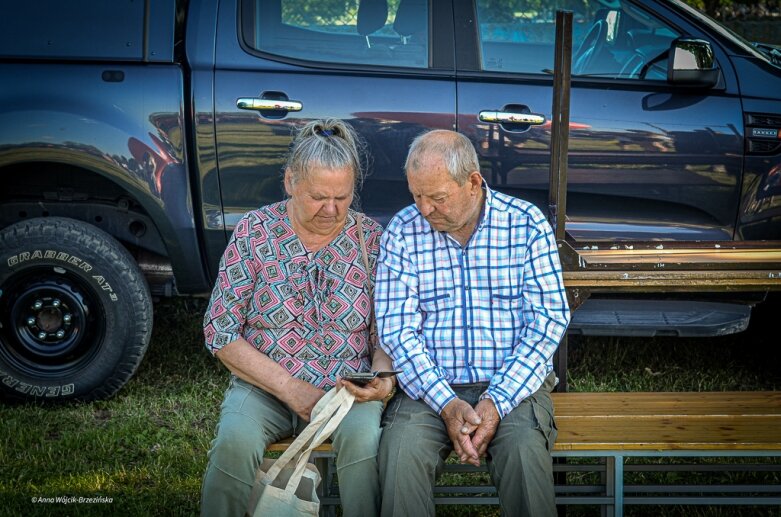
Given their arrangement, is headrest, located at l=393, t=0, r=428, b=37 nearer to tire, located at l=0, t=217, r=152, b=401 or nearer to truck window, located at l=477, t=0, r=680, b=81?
truck window, located at l=477, t=0, r=680, b=81

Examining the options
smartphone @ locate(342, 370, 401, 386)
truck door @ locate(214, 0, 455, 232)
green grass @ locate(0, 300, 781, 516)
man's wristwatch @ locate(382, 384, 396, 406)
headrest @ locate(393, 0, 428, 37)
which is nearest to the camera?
smartphone @ locate(342, 370, 401, 386)

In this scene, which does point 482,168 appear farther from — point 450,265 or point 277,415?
point 277,415

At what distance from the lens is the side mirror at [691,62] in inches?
170

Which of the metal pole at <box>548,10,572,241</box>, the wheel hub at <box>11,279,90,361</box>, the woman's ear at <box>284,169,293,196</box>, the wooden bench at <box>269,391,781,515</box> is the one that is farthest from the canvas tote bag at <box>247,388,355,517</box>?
the wheel hub at <box>11,279,90,361</box>

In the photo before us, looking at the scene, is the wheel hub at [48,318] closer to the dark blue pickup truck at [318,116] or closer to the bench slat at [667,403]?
the dark blue pickup truck at [318,116]

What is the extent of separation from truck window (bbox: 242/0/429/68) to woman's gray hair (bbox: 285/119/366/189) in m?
1.21

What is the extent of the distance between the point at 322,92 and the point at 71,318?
1591 millimetres

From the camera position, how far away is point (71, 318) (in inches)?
181

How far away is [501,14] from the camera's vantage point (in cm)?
465

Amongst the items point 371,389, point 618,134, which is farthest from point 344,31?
point 371,389

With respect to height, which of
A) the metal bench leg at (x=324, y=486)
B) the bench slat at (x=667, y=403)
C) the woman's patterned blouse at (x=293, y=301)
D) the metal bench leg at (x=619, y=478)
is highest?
the woman's patterned blouse at (x=293, y=301)

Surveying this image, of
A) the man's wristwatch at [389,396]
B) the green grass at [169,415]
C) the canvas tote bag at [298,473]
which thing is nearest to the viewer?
the canvas tote bag at [298,473]

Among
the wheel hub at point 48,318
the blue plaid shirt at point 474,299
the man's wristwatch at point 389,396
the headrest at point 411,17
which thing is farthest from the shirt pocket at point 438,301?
the wheel hub at point 48,318

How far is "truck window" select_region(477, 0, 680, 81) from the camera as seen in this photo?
454 cm
